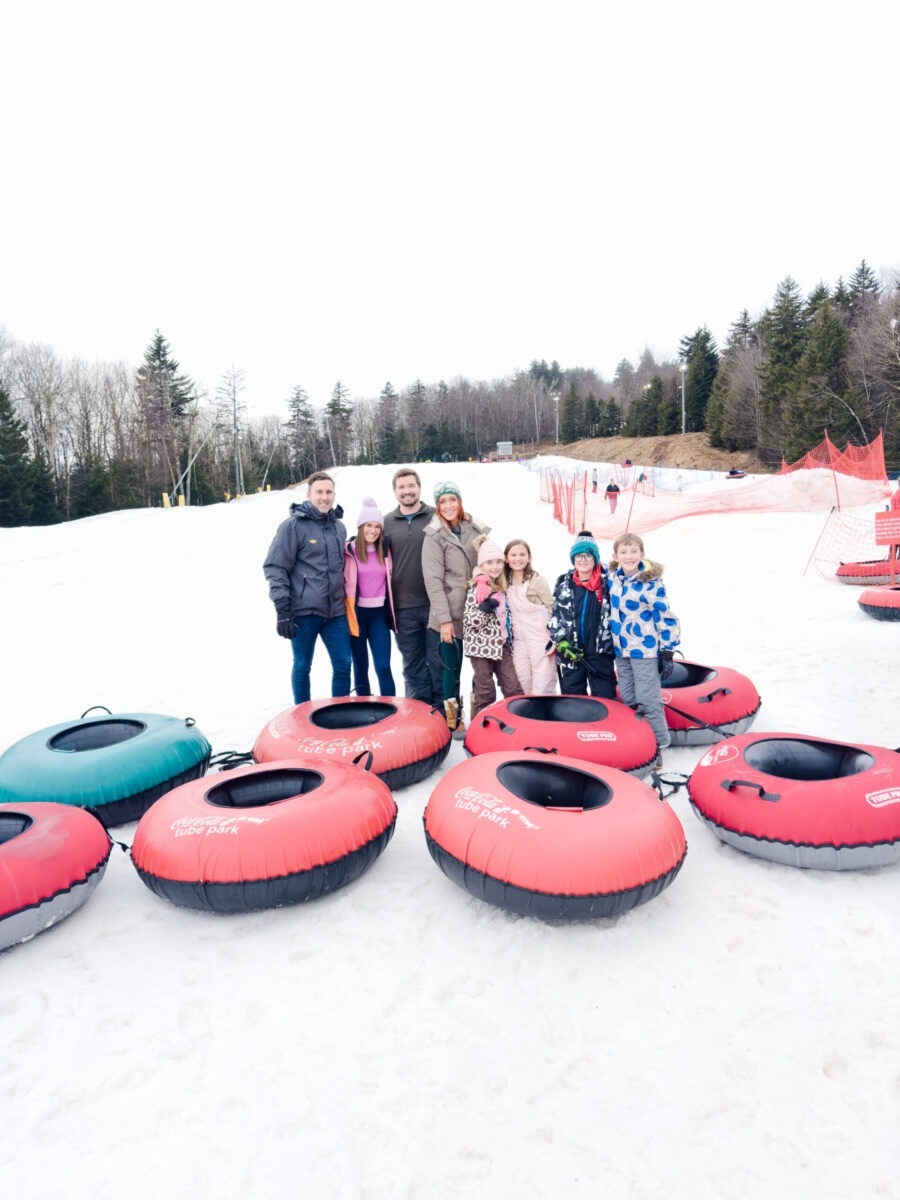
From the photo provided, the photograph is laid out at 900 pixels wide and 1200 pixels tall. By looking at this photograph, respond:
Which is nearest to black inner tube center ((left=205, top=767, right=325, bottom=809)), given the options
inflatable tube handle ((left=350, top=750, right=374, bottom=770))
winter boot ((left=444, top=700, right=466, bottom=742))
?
inflatable tube handle ((left=350, top=750, right=374, bottom=770))

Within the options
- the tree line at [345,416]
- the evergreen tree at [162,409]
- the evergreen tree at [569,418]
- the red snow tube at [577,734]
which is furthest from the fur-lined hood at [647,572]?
the evergreen tree at [569,418]

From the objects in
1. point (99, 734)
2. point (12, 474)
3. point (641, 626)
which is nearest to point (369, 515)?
point (641, 626)

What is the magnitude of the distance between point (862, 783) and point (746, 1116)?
158 centimetres

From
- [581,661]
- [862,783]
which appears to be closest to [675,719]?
[581,661]

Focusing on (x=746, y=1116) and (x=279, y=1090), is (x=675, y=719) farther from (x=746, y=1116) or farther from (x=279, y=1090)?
(x=279, y=1090)

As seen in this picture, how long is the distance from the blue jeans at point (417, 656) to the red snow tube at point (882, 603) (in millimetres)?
5323

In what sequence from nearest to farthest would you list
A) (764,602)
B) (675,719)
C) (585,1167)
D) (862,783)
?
1. (585,1167)
2. (862,783)
3. (675,719)
4. (764,602)

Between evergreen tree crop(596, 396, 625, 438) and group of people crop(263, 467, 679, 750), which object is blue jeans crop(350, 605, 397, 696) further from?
evergreen tree crop(596, 396, 625, 438)

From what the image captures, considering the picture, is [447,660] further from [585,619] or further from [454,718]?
[585,619]

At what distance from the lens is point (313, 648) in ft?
15.4

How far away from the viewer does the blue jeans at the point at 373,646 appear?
185 inches

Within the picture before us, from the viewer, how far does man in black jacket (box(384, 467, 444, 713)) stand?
4.55m

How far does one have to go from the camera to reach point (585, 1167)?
174 cm

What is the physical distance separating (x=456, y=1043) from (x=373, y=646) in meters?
2.87
